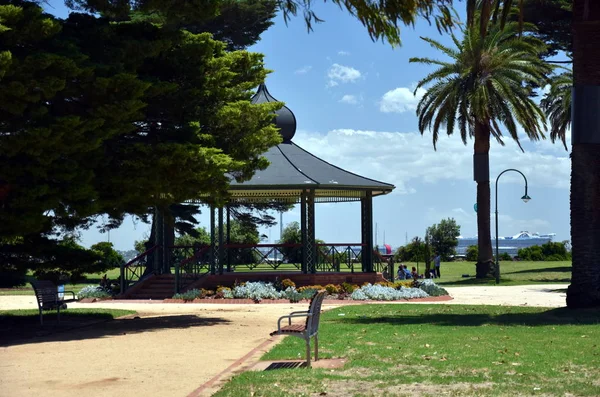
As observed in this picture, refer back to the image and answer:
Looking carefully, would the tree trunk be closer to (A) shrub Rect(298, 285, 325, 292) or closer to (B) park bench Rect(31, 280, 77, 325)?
(A) shrub Rect(298, 285, 325, 292)

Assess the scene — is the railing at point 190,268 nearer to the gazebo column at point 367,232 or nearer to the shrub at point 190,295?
the shrub at point 190,295

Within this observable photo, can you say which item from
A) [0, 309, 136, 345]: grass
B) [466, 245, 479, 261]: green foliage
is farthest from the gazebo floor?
[466, 245, 479, 261]: green foliage

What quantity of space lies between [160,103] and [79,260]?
12.0 ft

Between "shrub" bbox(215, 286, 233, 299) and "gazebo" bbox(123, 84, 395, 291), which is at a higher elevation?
"gazebo" bbox(123, 84, 395, 291)

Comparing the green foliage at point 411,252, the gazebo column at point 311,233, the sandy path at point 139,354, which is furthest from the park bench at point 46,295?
the green foliage at point 411,252

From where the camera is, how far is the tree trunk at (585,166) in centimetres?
1995

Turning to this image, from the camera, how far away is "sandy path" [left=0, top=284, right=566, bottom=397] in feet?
33.3

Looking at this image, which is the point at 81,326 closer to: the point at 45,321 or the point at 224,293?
the point at 45,321

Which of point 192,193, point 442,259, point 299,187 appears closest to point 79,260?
point 192,193

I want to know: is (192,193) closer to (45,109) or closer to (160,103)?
(160,103)

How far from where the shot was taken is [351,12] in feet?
59.1

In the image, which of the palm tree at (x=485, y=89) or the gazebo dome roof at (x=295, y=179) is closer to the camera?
the gazebo dome roof at (x=295, y=179)

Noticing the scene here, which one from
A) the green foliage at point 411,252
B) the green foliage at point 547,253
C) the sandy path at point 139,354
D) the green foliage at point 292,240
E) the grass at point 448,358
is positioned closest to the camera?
the grass at point 448,358

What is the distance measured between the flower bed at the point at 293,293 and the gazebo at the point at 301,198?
1.19 metres
